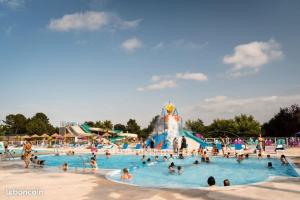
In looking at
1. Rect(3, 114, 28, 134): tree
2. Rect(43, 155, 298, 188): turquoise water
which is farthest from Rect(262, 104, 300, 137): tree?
Rect(3, 114, 28, 134): tree

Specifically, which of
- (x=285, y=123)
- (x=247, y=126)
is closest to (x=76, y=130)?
(x=247, y=126)

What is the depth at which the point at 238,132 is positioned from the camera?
58406 mm

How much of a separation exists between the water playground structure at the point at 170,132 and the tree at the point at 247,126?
23.2 meters

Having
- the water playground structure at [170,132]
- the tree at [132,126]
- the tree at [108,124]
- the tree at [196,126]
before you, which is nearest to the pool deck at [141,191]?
the water playground structure at [170,132]

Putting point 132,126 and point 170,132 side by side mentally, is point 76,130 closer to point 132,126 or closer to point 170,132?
point 132,126

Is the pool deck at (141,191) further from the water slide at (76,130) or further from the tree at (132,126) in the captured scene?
the tree at (132,126)

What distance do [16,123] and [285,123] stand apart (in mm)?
101409

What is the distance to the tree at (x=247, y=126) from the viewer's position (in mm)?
58000

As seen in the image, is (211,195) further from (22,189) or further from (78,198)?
(22,189)

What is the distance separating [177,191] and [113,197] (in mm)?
2032

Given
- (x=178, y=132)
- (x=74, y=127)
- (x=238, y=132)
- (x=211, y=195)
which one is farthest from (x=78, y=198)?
(x=74, y=127)

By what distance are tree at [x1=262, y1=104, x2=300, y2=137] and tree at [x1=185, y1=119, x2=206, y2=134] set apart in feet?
54.3

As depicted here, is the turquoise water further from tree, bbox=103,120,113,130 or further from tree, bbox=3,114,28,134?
tree, bbox=3,114,28,134

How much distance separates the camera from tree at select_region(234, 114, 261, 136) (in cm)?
5800
